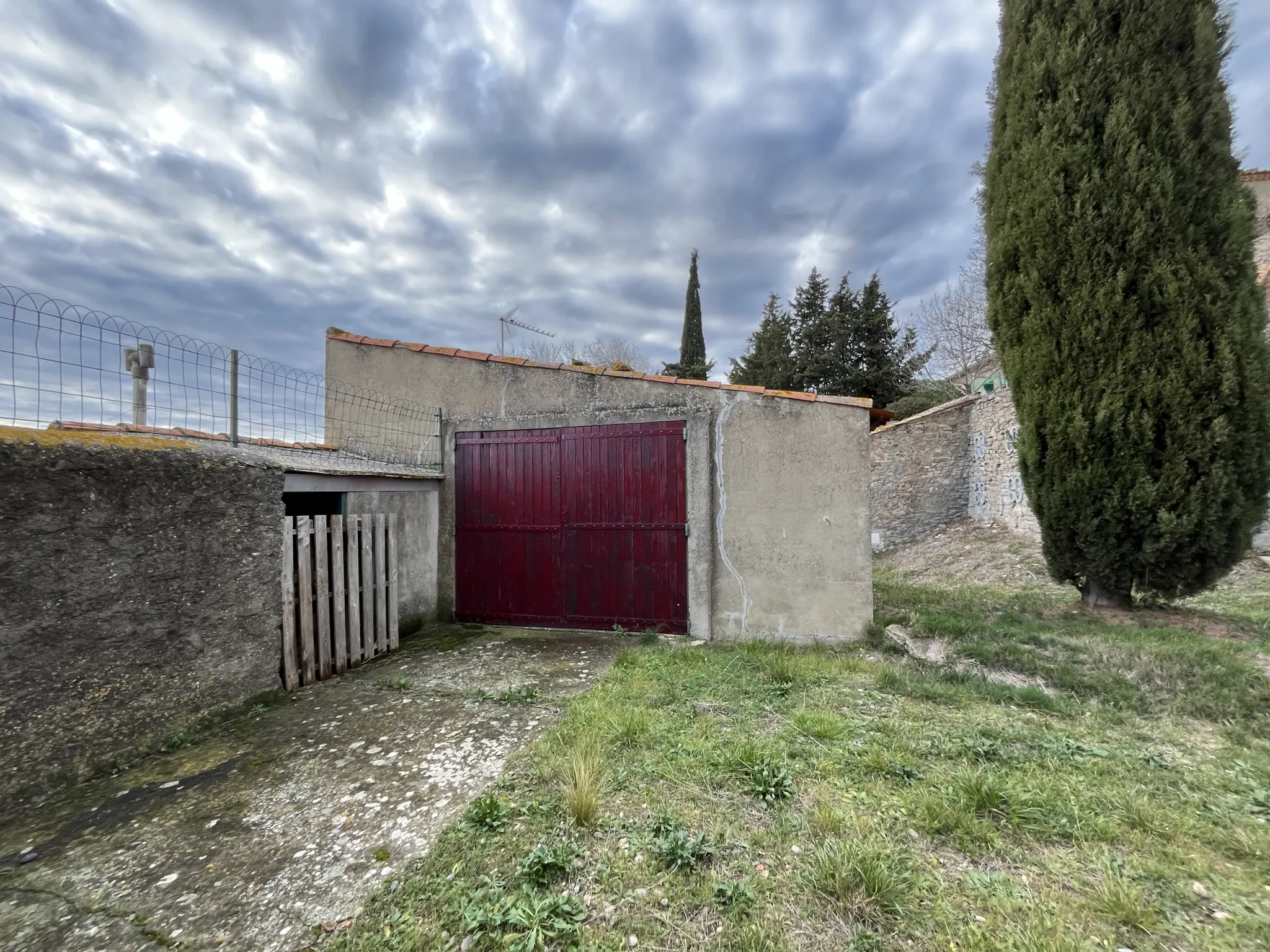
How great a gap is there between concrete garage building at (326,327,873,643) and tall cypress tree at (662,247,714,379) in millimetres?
16843

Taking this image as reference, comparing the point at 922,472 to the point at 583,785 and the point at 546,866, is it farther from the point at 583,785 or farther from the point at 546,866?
the point at 546,866

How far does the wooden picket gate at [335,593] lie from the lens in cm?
391

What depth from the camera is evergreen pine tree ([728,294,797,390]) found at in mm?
20031

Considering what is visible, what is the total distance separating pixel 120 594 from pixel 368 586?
1885mm

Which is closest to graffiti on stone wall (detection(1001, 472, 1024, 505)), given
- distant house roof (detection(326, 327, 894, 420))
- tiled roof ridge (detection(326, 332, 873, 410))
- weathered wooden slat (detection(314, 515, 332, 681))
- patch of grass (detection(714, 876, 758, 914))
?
distant house roof (detection(326, 327, 894, 420))

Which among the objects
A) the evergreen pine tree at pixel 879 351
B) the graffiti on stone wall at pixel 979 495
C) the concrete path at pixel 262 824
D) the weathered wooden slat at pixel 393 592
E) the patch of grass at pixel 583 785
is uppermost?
the evergreen pine tree at pixel 879 351

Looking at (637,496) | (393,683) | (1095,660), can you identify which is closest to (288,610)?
(393,683)

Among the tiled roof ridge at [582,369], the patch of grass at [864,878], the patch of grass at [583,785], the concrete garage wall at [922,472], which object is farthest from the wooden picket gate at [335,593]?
the concrete garage wall at [922,472]

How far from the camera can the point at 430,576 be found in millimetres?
5922

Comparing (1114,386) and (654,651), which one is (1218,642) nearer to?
(1114,386)

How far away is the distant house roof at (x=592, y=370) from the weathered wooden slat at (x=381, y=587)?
6.92 ft

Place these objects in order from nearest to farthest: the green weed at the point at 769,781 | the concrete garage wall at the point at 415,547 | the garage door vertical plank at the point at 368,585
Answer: the green weed at the point at 769,781 → the garage door vertical plank at the point at 368,585 → the concrete garage wall at the point at 415,547

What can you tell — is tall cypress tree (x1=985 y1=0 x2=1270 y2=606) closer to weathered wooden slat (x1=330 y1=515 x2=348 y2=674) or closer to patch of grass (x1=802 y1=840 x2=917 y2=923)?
patch of grass (x1=802 y1=840 x2=917 y2=923)

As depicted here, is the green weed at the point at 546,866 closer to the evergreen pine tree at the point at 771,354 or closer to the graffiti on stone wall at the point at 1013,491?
the graffiti on stone wall at the point at 1013,491
